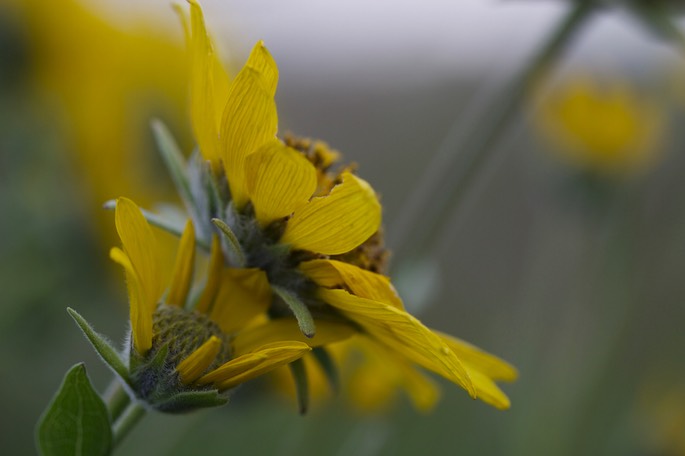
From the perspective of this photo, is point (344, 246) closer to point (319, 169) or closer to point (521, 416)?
point (319, 169)

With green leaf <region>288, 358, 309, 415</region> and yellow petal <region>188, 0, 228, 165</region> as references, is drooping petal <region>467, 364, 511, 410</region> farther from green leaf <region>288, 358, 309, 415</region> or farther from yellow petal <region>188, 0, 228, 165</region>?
yellow petal <region>188, 0, 228, 165</region>

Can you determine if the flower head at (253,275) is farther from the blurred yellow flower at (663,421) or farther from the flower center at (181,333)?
the blurred yellow flower at (663,421)

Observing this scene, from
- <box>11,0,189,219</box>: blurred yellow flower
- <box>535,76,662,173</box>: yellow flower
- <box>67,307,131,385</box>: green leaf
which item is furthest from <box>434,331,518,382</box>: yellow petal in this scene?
<box>535,76,662,173</box>: yellow flower

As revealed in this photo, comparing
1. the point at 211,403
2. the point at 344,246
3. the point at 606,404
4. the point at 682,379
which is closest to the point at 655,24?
the point at 344,246

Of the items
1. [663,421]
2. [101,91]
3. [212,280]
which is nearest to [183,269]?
[212,280]

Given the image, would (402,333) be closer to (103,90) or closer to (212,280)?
(212,280)
